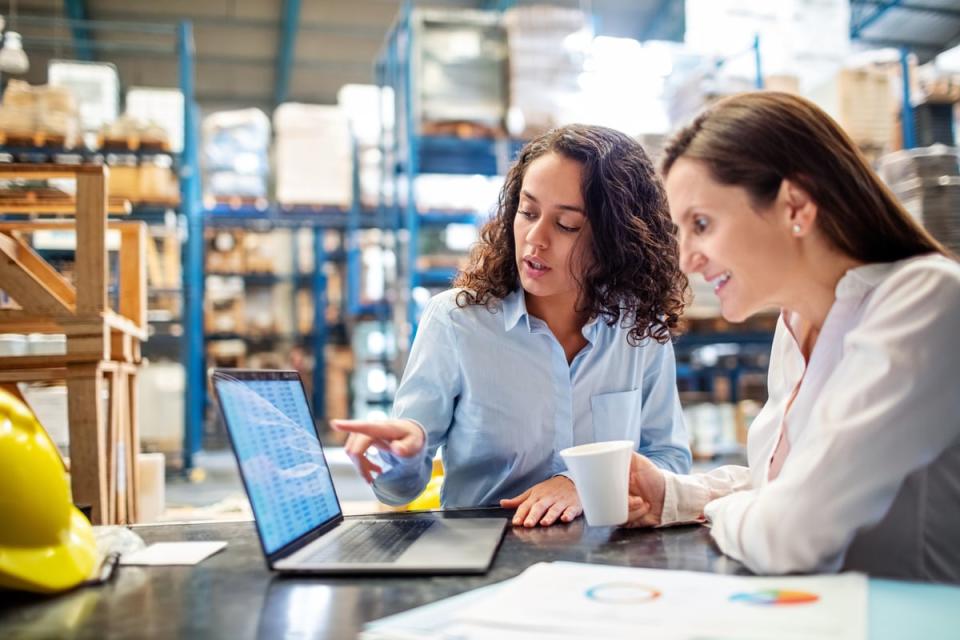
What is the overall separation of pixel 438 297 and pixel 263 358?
10460 mm

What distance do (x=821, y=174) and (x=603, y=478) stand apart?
1.87 ft

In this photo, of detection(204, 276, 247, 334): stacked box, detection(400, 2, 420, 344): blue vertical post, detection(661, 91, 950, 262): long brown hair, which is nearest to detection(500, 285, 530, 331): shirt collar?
detection(661, 91, 950, 262): long brown hair

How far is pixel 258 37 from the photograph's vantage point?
13.7m

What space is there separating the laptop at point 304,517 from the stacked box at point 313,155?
6.80m

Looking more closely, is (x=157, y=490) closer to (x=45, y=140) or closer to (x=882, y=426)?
(x=882, y=426)

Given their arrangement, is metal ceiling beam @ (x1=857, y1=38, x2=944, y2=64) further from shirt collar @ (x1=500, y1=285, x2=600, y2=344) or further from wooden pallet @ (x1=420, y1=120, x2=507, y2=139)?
shirt collar @ (x1=500, y1=285, x2=600, y2=344)

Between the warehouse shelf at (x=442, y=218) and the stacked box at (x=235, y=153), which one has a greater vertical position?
the stacked box at (x=235, y=153)

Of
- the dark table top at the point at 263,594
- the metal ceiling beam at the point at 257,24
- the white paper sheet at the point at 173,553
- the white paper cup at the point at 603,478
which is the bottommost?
the white paper sheet at the point at 173,553

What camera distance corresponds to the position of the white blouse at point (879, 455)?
3.35 ft

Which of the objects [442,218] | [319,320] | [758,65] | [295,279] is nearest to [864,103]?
[758,65]

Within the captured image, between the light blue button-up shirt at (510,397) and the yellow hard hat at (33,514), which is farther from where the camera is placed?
the light blue button-up shirt at (510,397)

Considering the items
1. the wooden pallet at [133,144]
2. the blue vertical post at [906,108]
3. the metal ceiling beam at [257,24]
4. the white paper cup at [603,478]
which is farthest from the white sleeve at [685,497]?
the metal ceiling beam at [257,24]

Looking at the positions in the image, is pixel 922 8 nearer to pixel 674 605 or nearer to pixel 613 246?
pixel 613 246

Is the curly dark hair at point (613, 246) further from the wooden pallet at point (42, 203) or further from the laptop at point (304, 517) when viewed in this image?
the wooden pallet at point (42, 203)
